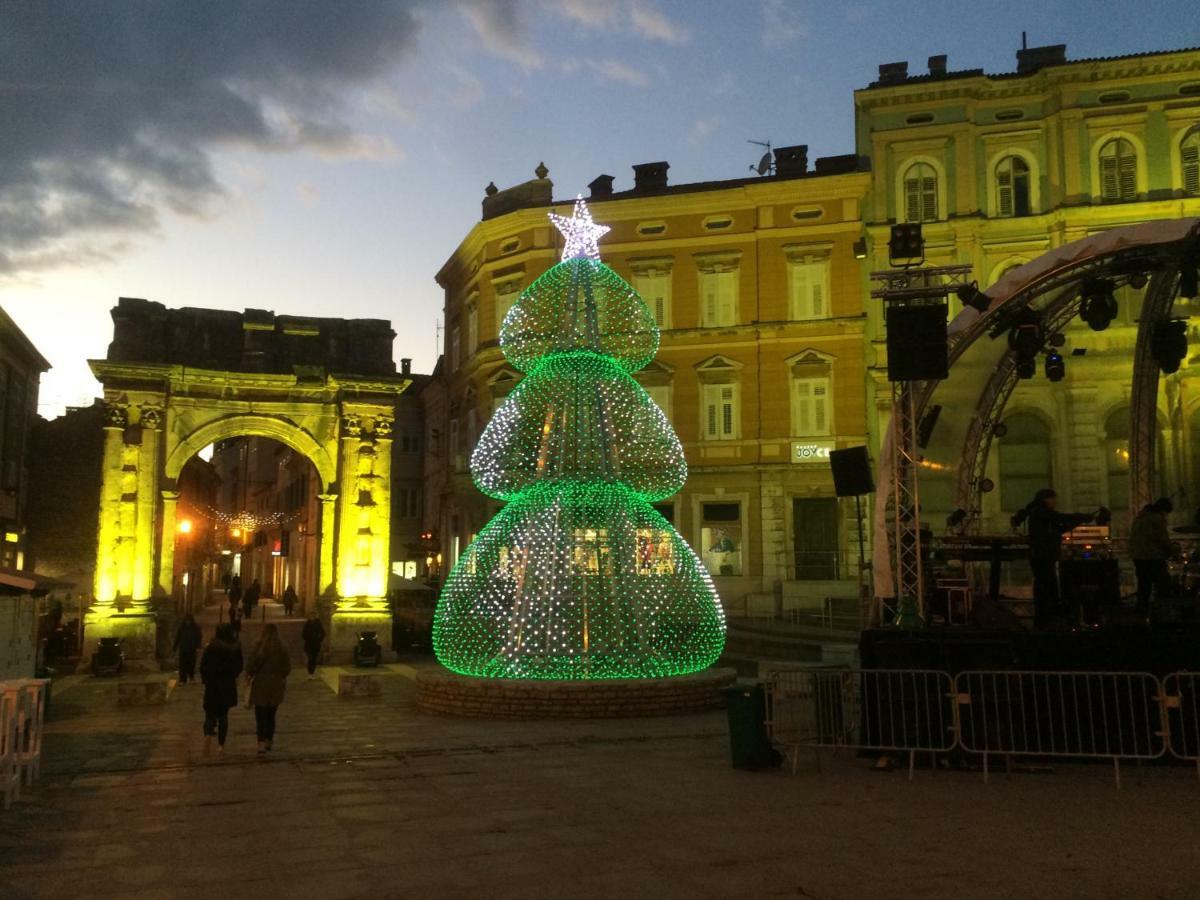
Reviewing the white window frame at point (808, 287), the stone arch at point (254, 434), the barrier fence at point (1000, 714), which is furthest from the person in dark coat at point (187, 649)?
the white window frame at point (808, 287)

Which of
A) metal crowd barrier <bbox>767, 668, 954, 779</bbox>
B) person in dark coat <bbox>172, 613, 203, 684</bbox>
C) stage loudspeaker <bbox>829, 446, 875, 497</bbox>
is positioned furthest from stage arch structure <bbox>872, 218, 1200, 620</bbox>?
person in dark coat <bbox>172, 613, 203, 684</bbox>

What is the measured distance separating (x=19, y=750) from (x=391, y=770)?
3.31m

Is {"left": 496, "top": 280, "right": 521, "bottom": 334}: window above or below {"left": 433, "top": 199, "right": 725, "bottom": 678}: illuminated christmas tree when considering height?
above

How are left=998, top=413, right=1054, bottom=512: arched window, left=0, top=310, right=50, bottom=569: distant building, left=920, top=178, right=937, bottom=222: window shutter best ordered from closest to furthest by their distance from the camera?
left=998, top=413, right=1054, bottom=512: arched window < left=0, top=310, right=50, bottom=569: distant building < left=920, top=178, right=937, bottom=222: window shutter

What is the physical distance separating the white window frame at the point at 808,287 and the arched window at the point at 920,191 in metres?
2.67

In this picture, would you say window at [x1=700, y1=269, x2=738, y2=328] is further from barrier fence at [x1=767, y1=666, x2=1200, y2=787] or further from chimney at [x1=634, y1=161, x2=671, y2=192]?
barrier fence at [x1=767, y1=666, x2=1200, y2=787]

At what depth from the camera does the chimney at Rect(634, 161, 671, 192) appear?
111ft

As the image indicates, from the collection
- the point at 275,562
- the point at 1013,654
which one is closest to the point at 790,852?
the point at 1013,654

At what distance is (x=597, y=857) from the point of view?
23.2 ft

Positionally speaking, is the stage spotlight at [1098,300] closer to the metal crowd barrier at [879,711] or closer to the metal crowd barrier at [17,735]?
the metal crowd barrier at [879,711]

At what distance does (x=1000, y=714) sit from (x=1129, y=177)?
2258cm

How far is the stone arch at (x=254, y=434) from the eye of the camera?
24.1 m

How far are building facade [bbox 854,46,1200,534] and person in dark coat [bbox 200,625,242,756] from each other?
69.2ft

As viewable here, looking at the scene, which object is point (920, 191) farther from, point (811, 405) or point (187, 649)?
point (187, 649)
